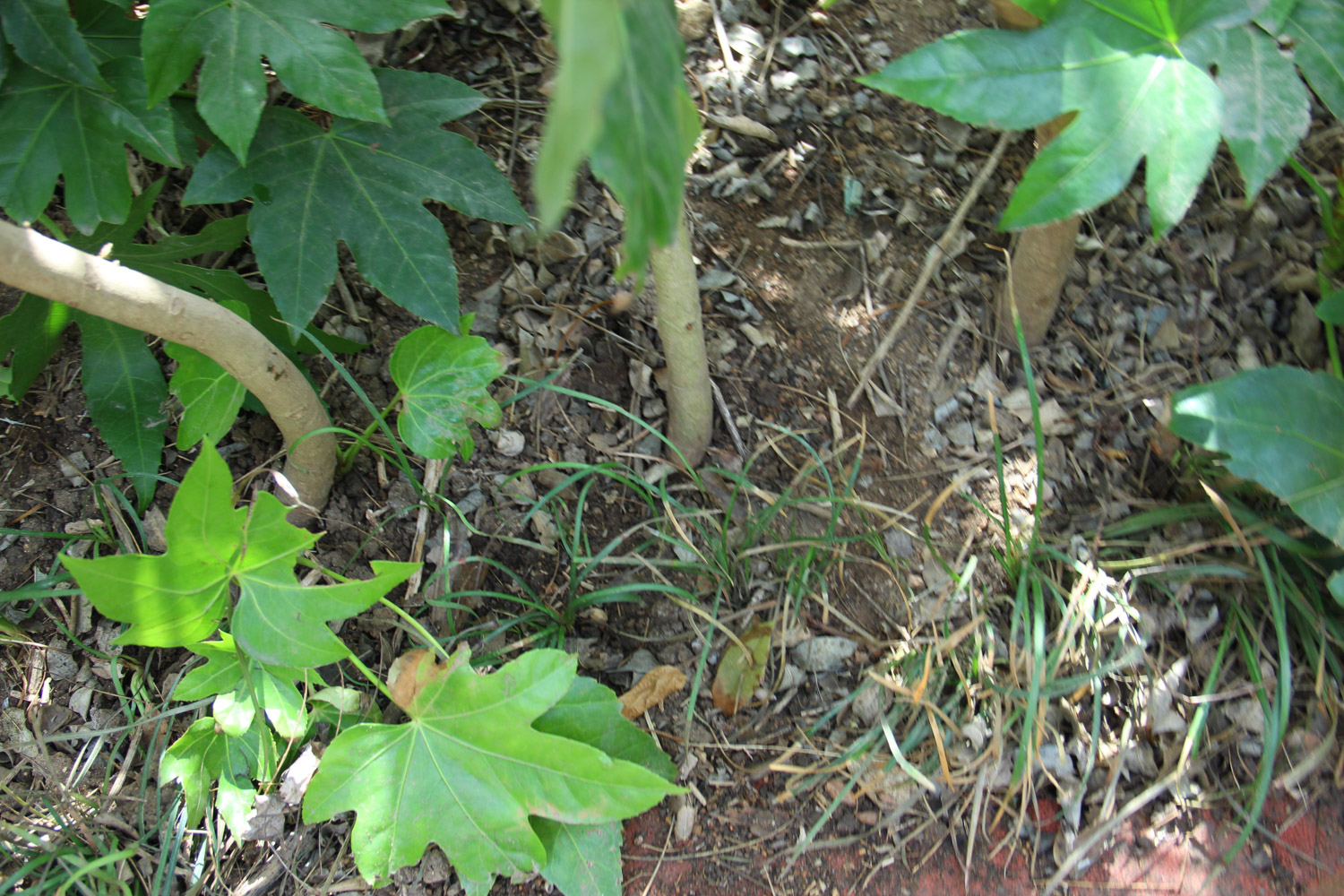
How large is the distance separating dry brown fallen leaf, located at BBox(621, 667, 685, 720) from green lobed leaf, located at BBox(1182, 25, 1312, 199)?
42.6 inches

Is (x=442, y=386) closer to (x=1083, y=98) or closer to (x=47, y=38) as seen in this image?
(x=47, y=38)

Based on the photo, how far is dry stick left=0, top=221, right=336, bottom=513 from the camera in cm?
103

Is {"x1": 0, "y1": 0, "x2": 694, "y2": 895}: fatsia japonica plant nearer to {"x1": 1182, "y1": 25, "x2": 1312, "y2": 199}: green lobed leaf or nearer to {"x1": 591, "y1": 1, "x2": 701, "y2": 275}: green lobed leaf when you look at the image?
{"x1": 591, "y1": 1, "x2": 701, "y2": 275}: green lobed leaf

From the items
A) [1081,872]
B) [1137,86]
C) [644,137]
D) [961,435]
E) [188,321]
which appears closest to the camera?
[644,137]

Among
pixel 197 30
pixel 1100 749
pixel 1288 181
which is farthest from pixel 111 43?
pixel 1288 181

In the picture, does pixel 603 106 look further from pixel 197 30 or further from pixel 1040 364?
pixel 1040 364

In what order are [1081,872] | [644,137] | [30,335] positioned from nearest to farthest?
[644,137]
[1081,872]
[30,335]

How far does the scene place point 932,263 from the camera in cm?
161

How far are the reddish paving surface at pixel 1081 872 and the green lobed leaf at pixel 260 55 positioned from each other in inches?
48.4

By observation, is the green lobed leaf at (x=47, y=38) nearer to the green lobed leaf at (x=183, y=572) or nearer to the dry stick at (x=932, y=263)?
the green lobed leaf at (x=183, y=572)

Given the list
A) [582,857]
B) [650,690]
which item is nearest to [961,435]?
[650,690]

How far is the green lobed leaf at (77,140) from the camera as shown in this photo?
3.98 ft

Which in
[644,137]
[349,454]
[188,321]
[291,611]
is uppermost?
[644,137]

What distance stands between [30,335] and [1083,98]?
1678 mm
